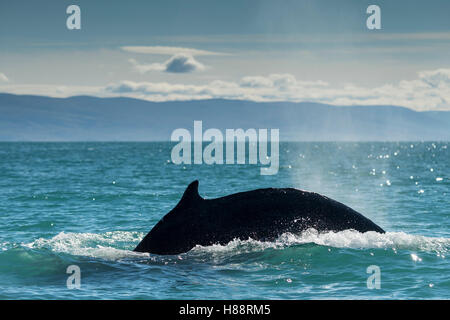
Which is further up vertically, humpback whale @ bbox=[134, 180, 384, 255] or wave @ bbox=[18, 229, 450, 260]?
humpback whale @ bbox=[134, 180, 384, 255]

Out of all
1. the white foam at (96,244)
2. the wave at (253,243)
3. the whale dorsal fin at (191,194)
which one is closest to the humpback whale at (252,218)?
the whale dorsal fin at (191,194)

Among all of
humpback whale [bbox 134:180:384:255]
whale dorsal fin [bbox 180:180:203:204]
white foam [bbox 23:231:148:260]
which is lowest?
white foam [bbox 23:231:148:260]

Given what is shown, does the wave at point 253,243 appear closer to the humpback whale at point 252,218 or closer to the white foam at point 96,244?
the white foam at point 96,244

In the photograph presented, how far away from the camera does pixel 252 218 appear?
438 inches

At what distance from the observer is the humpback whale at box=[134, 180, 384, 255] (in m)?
11.0

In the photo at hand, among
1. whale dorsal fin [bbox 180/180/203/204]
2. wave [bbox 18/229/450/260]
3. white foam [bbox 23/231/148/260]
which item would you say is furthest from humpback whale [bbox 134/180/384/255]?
white foam [bbox 23/231/148/260]

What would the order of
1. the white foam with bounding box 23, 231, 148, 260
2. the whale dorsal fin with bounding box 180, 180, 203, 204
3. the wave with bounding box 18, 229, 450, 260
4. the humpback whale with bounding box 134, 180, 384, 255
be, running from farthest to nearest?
the white foam with bounding box 23, 231, 148, 260 < the whale dorsal fin with bounding box 180, 180, 203, 204 < the wave with bounding box 18, 229, 450, 260 < the humpback whale with bounding box 134, 180, 384, 255

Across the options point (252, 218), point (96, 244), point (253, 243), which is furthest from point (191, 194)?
point (96, 244)

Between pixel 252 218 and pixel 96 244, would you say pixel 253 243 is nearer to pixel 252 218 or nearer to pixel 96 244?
pixel 252 218

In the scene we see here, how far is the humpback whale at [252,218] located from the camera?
11.0 meters

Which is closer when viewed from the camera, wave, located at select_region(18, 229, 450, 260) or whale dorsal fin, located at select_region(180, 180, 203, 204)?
wave, located at select_region(18, 229, 450, 260)

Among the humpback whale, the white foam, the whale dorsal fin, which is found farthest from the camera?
the white foam

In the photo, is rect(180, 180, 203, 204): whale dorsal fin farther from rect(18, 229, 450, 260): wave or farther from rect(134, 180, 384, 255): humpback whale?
rect(18, 229, 450, 260): wave

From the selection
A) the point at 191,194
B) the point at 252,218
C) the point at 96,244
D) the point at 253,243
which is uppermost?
the point at 191,194
